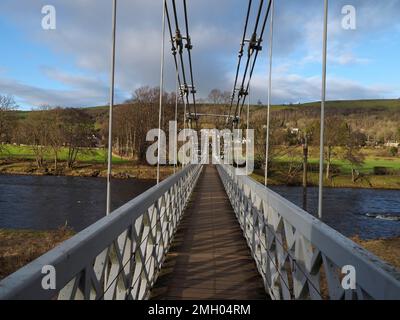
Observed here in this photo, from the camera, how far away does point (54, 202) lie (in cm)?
2066

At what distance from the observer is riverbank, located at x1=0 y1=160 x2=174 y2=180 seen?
3512 centimetres

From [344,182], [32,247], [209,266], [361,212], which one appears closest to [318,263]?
[209,266]

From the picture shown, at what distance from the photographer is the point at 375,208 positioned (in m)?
23.6

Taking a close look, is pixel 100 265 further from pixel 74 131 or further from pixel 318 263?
pixel 74 131

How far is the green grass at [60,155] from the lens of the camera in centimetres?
4062

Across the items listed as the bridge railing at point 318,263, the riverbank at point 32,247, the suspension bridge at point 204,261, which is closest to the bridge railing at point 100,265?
the suspension bridge at point 204,261

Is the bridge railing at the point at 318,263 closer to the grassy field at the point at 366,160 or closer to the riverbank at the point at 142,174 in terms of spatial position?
the riverbank at the point at 142,174

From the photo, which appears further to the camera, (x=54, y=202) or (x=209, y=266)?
(x=54, y=202)

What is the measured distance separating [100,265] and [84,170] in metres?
37.2

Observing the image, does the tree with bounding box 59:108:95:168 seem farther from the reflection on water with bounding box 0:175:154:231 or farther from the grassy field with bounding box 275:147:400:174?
the grassy field with bounding box 275:147:400:174

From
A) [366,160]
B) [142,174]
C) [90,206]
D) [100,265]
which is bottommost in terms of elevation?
[90,206]

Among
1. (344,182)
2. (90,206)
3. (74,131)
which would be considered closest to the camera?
(90,206)

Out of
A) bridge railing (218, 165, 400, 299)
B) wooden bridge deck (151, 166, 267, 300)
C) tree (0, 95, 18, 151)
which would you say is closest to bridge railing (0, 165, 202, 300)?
wooden bridge deck (151, 166, 267, 300)
